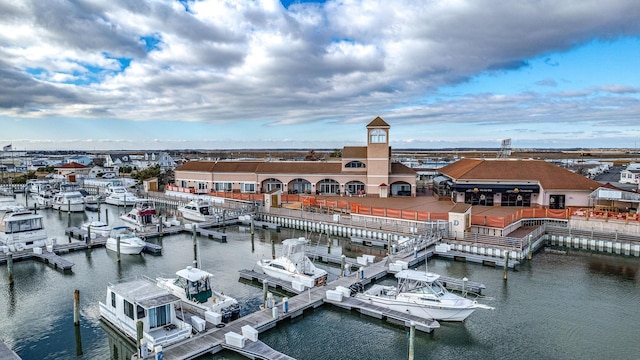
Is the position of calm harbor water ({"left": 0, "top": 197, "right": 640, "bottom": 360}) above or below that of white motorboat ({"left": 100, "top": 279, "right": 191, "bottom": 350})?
below

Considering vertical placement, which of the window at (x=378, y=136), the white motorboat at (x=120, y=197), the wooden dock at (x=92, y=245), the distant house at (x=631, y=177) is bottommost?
the wooden dock at (x=92, y=245)

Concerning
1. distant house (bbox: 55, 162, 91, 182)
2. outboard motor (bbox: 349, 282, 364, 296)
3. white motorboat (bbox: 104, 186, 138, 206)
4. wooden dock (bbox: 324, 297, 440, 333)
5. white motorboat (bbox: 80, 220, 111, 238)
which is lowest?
wooden dock (bbox: 324, 297, 440, 333)

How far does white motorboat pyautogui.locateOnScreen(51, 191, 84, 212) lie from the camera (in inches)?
1992

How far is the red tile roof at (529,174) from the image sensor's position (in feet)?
129

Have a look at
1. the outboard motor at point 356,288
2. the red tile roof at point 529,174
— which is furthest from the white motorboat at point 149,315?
the red tile roof at point 529,174

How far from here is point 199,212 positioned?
1694 inches

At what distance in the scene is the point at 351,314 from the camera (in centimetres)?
1969

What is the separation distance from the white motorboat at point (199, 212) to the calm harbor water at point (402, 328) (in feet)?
42.6

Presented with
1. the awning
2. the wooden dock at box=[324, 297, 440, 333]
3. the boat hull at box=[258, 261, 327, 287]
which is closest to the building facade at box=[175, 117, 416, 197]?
the awning

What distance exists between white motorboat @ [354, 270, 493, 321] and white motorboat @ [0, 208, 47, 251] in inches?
974

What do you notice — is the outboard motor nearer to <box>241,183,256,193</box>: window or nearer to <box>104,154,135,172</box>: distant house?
<box>241,183,256,193</box>: window

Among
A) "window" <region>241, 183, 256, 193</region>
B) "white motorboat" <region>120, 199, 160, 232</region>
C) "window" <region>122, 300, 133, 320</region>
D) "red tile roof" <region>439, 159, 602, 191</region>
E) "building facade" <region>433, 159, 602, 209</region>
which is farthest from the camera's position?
"window" <region>241, 183, 256, 193</region>

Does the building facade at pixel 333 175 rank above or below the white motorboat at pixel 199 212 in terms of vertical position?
above

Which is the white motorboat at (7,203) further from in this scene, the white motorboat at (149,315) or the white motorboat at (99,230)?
the white motorboat at (149,315)
